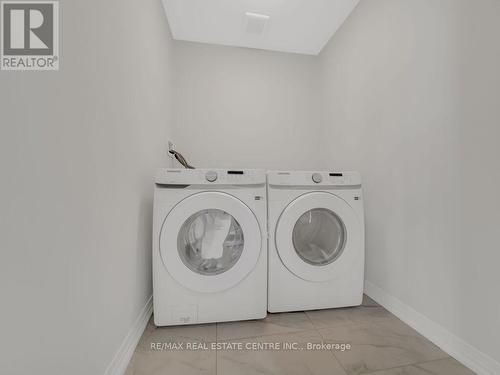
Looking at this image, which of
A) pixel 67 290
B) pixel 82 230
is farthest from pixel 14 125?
pixel 67 290

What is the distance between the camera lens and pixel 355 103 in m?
1.71

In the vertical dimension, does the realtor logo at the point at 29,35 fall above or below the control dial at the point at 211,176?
above

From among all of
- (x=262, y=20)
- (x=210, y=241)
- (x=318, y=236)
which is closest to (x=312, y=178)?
(x=318, y=236)

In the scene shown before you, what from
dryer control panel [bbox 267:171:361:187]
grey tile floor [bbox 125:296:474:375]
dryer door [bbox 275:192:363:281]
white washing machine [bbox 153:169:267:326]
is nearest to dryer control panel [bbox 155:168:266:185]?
white washing machine [bbox 153:169:267:326]

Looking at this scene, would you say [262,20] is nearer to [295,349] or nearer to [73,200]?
[73,200]

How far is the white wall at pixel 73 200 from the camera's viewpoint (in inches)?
17.8

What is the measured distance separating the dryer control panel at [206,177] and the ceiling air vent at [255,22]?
1.39m

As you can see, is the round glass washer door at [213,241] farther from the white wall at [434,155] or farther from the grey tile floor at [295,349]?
the white wall at [434,155]

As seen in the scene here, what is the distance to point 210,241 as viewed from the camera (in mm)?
1203

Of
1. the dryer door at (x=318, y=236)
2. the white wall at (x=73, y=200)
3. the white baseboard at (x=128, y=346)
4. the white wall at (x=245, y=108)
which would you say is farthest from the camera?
the white wall at (x=245, y=108)

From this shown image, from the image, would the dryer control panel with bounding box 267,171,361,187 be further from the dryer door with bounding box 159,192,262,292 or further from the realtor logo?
the realtor logo

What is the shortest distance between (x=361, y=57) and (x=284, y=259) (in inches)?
60.4

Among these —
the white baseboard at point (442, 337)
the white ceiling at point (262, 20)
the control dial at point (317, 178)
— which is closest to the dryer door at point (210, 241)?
the control dial at point (317, 178)

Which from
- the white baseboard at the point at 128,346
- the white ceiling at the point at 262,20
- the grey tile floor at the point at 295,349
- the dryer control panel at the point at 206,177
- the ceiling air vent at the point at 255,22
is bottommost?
the grey tile floor at the point at 295,349
